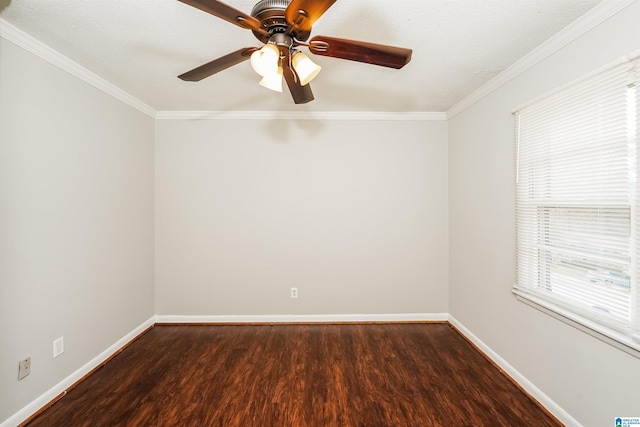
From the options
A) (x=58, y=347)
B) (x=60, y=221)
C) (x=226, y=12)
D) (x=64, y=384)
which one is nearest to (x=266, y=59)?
(x=226, y=12)

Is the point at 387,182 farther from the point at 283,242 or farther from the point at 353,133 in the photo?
the point at 283,242

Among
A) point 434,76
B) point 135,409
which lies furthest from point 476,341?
point 135,409

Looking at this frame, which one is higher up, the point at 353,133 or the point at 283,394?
the point at 353,133

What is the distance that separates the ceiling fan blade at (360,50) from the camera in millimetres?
1262

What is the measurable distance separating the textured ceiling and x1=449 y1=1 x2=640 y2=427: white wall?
21 centimetres

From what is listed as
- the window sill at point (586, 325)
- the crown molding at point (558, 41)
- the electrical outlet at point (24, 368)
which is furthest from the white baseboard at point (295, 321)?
the crown molding at point (558, 41)

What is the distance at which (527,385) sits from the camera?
6.61ft

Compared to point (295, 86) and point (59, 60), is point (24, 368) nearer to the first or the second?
point (59, 60)

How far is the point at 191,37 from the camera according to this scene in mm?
1758

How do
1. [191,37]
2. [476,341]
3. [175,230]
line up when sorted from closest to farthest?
[191,37]
[476,341]
[175,230]

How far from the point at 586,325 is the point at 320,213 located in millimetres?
2346

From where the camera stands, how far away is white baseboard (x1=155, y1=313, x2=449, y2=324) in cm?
323

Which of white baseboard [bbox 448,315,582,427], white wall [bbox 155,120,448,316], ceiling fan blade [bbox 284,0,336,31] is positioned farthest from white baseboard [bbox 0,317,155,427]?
white baseboard [bbox 448,315,582,427]

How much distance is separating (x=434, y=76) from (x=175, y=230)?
3.09 meters
